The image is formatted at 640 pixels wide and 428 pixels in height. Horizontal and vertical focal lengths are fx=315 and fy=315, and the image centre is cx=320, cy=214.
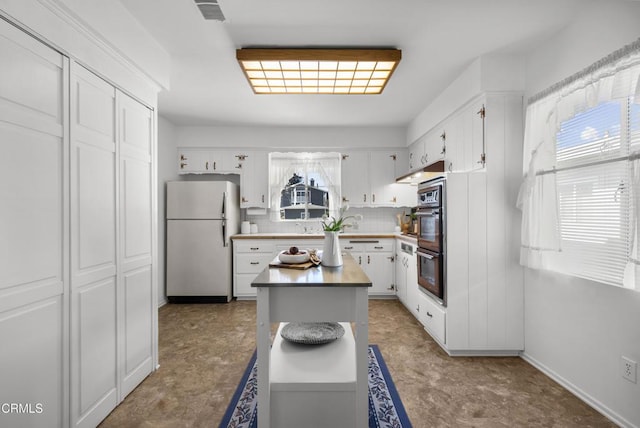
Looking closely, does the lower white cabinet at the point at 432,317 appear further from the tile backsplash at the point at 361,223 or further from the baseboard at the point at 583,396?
the tile backsplash at the point at 361,223

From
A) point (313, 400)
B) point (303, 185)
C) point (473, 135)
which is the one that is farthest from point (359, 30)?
point (303, 185)

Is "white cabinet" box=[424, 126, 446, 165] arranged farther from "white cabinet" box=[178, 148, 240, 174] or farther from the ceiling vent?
"white cabinet" box=[178, 148, 240, 174]

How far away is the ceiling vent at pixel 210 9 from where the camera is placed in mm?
2027

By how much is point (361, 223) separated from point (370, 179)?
29.8 inches

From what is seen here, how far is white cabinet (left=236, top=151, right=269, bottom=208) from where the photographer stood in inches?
198

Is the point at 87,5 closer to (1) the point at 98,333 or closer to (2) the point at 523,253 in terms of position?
(1) the point at 98,333

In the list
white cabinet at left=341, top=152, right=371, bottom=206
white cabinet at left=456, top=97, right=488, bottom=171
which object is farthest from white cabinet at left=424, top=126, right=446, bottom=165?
white cabinet at left=341, top=152, right=371, bottom=206

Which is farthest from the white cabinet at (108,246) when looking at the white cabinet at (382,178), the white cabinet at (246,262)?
the white cabinet at (382,178)

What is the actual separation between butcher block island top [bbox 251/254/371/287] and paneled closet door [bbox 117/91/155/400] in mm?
1051

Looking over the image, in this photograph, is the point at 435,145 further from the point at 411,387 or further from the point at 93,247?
the point at 93,247

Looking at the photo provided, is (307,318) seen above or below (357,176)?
below

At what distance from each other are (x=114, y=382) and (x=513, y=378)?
9.46ft

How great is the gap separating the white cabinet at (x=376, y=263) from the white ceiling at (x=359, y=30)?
220 centimetres

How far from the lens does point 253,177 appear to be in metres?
5.05
